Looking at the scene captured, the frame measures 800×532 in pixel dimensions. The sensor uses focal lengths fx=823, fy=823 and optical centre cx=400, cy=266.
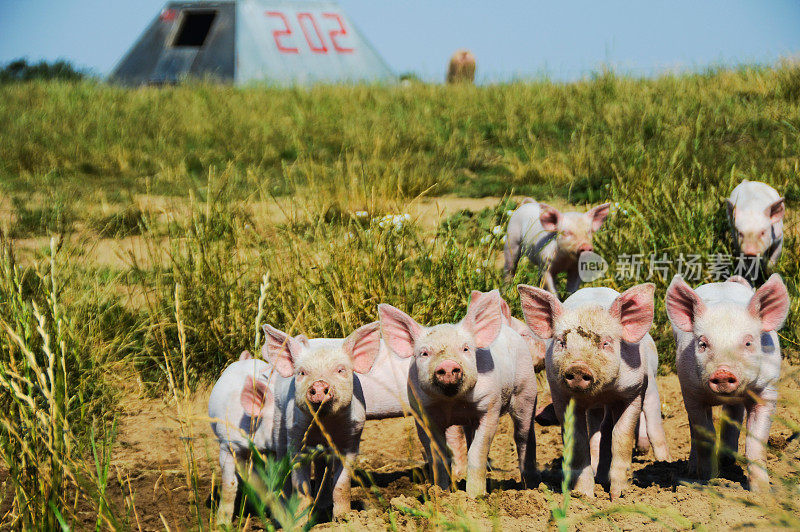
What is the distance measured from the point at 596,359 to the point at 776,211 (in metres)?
3.37

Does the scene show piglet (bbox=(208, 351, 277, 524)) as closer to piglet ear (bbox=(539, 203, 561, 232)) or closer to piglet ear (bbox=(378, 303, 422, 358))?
piglet ear (bbox=(378, 303, 422, 358))

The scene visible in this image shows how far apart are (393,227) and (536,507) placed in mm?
2455

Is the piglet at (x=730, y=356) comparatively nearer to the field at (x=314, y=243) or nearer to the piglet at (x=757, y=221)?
the field at (x=314, y=243)

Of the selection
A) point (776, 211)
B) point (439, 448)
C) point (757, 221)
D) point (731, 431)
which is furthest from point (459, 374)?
point (776, 211)

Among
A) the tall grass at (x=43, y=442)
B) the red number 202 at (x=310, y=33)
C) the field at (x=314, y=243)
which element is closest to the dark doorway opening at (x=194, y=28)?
the red number 202 at (x=310, y=33)

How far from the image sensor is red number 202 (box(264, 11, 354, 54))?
693 inches

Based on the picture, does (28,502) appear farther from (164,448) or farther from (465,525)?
(164,448)

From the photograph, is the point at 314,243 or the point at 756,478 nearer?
the point at 756,478

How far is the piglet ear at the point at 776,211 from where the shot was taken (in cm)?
582

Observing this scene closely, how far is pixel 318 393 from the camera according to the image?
10.3 ft

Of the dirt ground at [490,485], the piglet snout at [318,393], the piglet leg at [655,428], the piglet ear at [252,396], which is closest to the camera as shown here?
the dirt ground at [490,485]

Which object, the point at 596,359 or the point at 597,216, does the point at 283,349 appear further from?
the point at 597,216

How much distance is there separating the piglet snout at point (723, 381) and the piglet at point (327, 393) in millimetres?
1345

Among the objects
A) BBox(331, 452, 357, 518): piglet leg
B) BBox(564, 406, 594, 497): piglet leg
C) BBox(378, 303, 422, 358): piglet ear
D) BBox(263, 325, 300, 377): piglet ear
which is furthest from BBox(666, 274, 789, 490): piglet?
BBox(263, 325, 300, 377): piglet ear
